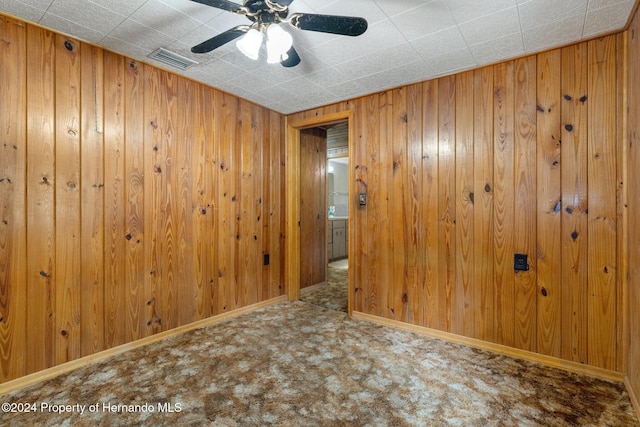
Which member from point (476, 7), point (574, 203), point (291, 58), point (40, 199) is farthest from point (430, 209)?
point (40, 199)

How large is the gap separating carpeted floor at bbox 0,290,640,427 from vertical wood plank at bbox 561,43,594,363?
32 centimetres

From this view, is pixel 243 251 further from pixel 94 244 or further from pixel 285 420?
pixel 285 420

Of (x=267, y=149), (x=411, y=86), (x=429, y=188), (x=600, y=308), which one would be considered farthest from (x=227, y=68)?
(x=600, y=308)

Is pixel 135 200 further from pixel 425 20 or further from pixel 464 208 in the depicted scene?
pixel 464 208

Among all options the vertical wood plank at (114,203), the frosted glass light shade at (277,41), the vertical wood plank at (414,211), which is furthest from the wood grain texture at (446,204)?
the vertical wood plank at (114,203)

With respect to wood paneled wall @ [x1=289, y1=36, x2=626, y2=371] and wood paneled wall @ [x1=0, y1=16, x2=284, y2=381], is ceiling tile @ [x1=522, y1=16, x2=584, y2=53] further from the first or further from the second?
wood paneled wall @ [x1=0, y1=16, x2=284, y2=381]

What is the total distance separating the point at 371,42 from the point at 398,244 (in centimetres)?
178

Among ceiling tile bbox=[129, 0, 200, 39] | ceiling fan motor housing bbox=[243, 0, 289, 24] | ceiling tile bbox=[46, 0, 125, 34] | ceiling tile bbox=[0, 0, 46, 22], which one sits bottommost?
ceiling fan motor housing bbox=[243, 0, 289, 24]

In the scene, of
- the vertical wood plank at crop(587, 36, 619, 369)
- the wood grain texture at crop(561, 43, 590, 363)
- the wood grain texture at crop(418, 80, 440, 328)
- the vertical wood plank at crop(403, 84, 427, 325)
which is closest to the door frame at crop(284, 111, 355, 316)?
the vertical wood plank at crop(403, 84, 427, 325)

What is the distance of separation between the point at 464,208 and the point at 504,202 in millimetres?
300

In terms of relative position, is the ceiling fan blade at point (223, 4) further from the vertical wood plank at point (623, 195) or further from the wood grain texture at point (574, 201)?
the vertical wood plank at point (623, 195)

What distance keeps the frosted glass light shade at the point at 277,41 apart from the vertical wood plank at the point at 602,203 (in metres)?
2.15

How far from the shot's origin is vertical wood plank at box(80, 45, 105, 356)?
2.21m

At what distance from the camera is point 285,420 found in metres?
1.64
